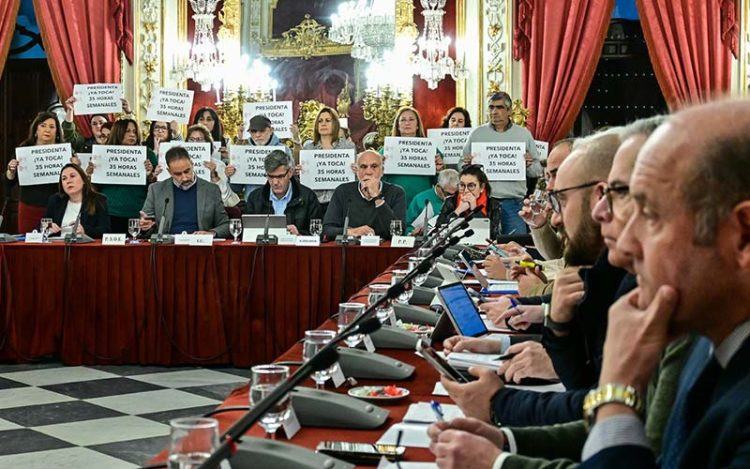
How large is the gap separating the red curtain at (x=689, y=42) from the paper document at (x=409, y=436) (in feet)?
23.6

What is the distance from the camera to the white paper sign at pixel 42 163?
21.9 feet

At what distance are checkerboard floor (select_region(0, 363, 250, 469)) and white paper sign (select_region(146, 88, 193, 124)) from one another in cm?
261

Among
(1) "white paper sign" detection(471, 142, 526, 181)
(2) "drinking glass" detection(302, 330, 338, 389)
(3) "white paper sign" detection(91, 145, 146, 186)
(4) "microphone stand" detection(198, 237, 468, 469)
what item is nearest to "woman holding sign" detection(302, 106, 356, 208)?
(1) "white paper sign" detection(471, 142, 526, 181)

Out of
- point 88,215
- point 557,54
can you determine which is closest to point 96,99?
point 88,215

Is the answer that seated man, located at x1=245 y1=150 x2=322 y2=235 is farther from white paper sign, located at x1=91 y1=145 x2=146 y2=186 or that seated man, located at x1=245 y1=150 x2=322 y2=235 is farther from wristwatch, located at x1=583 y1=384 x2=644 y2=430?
wristwatch, located at x1=583 y1=384 x2=644 y2=430

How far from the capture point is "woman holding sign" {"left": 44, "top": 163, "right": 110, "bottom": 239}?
619 centimetres

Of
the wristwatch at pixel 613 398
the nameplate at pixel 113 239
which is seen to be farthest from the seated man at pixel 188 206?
the wristwatch at pixel 613 398

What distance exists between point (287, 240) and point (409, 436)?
12.9ft

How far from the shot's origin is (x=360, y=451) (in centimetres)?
170

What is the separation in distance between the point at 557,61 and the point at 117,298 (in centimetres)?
470

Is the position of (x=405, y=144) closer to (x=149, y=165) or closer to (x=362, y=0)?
(x=149, y=165)

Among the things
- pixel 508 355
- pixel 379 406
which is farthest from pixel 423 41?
pixel 379 406

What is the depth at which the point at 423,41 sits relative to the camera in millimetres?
8727

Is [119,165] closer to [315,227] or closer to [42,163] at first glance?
[42,163]
